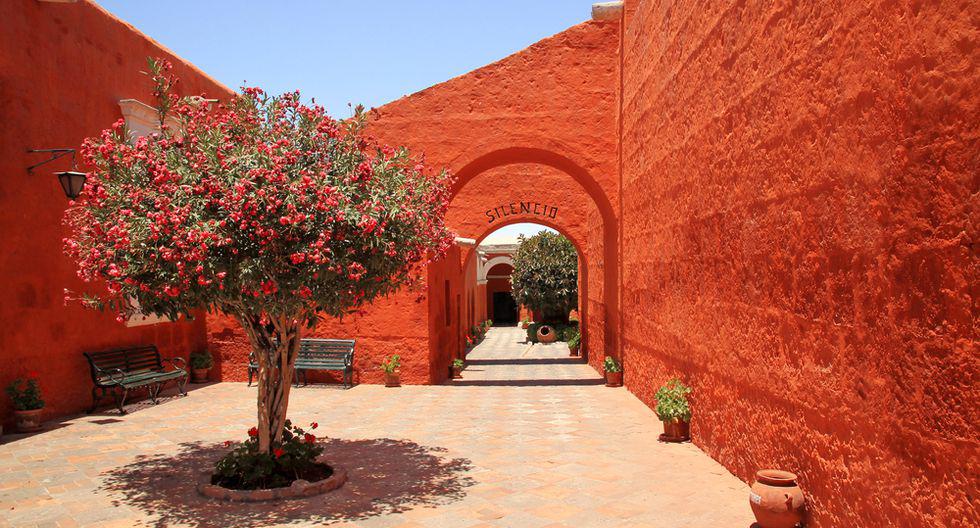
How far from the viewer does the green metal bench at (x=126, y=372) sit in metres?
9.30

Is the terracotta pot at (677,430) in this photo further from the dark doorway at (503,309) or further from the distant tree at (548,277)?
the dark doorway at (503,309)

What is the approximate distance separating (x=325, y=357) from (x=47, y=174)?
16.1 ft

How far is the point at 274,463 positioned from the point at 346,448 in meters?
1.58

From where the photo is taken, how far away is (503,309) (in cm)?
4109

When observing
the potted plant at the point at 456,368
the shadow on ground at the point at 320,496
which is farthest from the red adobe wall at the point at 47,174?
the potted plant at the point at 456,368

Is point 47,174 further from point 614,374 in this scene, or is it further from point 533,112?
point 614,374

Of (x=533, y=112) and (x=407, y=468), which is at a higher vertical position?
(x=533, y=112)

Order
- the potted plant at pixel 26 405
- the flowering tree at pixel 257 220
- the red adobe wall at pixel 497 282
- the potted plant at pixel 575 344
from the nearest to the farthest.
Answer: the flowering tree at pixel 257 220, the potted plant at pixel 26 405, the potted plant at pixel 575 344, the red adobe wall at pixel 497 282

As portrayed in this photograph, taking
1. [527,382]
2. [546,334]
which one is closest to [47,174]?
[527,382]

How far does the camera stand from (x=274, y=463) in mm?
6051

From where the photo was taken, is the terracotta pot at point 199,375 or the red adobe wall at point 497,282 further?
the red adobe wall at point 497,282

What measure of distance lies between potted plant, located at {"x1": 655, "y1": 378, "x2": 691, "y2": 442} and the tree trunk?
3.90m

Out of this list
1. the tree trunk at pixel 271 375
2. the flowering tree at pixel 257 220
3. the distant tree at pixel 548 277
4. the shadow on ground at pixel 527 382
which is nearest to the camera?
the flowering tree at pixel 257 220

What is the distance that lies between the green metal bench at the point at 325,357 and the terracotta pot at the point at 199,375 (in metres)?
0.80
